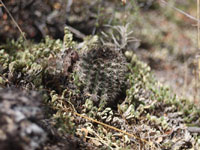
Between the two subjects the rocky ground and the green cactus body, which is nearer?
the rocky ground

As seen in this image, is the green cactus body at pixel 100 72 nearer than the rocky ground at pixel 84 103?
No

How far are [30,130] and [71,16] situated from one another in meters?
2.93

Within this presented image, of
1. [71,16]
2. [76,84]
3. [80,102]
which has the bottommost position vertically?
[80,102]

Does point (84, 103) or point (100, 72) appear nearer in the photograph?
point (100, 72)

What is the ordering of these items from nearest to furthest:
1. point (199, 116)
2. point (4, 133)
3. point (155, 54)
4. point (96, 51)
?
1. point (4, 133)
2. point (96, 51)
3. point (199, 116)
4. point (155, 54)

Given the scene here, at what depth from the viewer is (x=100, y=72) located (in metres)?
1.98

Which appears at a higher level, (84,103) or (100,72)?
(100,72)

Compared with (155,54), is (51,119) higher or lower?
lower

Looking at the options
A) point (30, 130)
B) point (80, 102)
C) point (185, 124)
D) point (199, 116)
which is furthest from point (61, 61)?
point (199, 116)

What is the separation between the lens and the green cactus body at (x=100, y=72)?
6.50 ft

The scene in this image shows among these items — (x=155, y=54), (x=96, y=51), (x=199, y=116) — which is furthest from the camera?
(x=155, y=54)

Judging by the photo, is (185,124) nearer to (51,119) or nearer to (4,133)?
(51,119)

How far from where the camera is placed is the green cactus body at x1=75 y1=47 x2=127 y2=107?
Answer: 1982 millimetres

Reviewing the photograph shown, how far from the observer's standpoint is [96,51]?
2.02 meters
